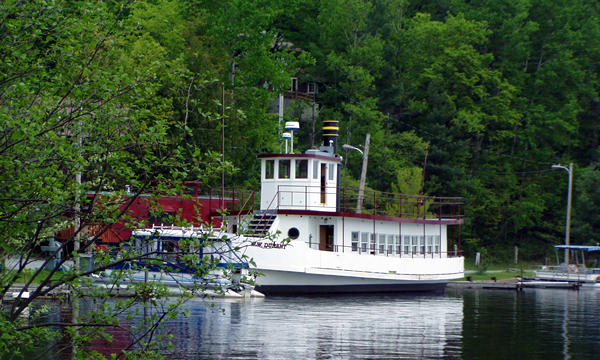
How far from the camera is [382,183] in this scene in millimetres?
64625

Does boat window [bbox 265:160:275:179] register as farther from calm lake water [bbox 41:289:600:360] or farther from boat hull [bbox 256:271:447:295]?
calm lake water [bbox 41:289:600:360]

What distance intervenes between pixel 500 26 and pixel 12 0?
6392cm

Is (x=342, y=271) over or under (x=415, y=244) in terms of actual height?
under

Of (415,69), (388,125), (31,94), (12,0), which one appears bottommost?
(31,94)

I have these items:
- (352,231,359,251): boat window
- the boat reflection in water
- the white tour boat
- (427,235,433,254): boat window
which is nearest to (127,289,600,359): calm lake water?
the boat reflection in water

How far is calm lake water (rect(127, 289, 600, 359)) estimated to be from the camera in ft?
73.1

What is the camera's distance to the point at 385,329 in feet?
89.8

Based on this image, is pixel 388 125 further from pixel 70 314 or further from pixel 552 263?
pixel 70 314

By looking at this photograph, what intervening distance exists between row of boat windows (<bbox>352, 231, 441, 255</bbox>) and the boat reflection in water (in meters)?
4.75

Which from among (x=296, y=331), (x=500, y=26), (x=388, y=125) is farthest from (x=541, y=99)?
(x=296, y=331)

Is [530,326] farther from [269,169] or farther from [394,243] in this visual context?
[269,169]

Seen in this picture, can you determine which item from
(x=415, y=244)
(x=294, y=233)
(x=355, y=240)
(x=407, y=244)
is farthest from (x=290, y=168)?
(x=415, y=244)

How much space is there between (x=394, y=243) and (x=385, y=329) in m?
16.3

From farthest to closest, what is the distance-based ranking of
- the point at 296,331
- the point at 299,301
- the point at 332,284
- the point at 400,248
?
the point at 400,248 → the point at 332,284 → the point at 299,301 → the point at 296,331
